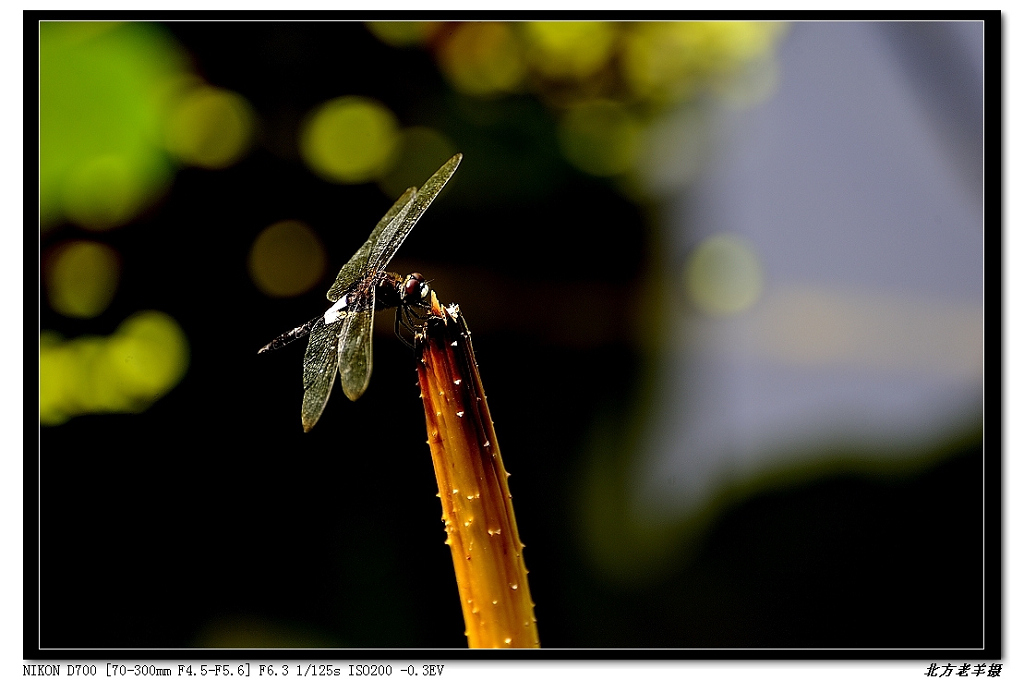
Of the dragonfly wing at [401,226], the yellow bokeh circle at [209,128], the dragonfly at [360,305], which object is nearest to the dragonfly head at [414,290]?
the dragonfly at [360,305]

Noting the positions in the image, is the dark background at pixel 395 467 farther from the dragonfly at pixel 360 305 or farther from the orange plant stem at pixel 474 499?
the orange plant stem at pixel 474 499

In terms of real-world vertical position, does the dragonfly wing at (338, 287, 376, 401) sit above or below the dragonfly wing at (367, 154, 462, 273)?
below

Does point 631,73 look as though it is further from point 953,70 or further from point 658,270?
point 953,70

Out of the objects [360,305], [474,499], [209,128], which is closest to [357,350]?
[360,305]

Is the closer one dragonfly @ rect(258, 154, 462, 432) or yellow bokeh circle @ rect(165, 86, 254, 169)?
dragonfly @ rect(258, 154, 462, 432)

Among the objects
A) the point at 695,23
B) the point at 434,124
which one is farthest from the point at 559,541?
the point at 695,23

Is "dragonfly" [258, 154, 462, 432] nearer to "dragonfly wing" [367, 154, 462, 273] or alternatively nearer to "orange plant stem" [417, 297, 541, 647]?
"dragonfly wing" [367, 154, 462, 273]

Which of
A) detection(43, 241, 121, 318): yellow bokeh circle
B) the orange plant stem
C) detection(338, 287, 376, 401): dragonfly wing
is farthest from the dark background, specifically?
the orange plant stem
